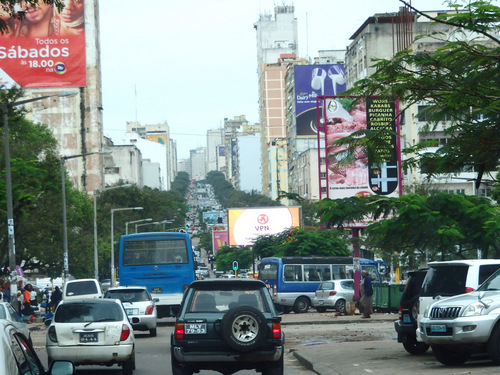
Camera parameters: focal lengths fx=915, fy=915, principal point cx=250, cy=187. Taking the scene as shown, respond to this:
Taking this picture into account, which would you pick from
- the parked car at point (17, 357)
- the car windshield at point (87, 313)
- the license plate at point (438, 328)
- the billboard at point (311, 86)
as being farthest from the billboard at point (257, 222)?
the parked car at point (17, 357)

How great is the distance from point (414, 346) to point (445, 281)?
6.71 ft

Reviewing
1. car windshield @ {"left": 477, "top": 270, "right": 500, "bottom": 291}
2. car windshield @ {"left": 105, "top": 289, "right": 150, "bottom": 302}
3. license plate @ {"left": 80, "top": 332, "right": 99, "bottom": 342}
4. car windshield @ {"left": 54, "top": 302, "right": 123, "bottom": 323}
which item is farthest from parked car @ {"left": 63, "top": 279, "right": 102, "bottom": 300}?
car windshield @ {"left": 477, "top": 270, "right": 500, "bottom": 291}

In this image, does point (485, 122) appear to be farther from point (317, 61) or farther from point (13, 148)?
point (317, 61)

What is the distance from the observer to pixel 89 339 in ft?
56.2

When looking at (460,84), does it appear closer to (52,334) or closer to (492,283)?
(492,283)

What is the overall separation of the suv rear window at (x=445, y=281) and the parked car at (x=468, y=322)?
3.51 feet

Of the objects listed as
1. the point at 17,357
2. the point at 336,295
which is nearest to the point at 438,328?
the point at 17,357

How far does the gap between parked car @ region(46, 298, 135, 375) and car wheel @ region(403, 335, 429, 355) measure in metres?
5.42

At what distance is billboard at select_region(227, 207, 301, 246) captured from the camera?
3046 inches

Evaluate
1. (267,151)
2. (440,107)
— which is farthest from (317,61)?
(440,107)

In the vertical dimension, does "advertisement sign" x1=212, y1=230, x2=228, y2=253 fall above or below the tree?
below

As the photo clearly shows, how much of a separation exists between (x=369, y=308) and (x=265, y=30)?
158m

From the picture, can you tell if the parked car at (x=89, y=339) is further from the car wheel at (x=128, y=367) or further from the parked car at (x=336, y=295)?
the parked car at (x=336, y=295)

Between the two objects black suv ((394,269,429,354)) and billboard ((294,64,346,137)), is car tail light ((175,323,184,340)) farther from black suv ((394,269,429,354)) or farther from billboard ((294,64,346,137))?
billboard ((294,64,346,137))
